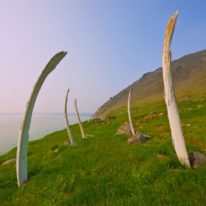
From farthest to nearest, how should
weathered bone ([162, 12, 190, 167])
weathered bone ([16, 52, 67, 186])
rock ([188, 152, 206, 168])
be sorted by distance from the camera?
weathered bone ([16, 52, 67, 186]) < weathered bone ([162, 12, 190, 167]) < rock ([188, 152, 206, 168])

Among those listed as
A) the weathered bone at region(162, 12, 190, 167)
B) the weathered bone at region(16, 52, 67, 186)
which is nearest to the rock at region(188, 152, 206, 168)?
the weathered bone at region(162, 12, 190, 167)

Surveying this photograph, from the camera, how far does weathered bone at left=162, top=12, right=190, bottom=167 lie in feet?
25.1

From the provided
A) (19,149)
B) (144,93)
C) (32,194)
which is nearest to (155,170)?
(32,194)

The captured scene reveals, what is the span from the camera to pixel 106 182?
22.2 feet

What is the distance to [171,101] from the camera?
784cm

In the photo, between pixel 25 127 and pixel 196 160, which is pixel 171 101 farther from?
pixel 25 127

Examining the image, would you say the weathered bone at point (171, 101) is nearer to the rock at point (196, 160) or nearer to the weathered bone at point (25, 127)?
the rock at point (196, 160)

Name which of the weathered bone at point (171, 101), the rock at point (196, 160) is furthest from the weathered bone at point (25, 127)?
the rock at point (196, 160)

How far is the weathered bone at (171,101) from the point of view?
7.66 metres

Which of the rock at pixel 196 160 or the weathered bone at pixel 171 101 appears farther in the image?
the weathered bone at pixel 171 101

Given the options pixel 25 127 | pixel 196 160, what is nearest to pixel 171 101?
pixel 196 160

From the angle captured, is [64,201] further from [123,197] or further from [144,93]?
[144,93]

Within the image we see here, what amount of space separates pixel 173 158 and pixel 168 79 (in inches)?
104

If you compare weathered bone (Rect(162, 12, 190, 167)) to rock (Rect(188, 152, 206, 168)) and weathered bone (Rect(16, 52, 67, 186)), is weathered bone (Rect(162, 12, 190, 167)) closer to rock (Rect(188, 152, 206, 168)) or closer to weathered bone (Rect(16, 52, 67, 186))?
rock (Rect(188, 152, 206, 168))
